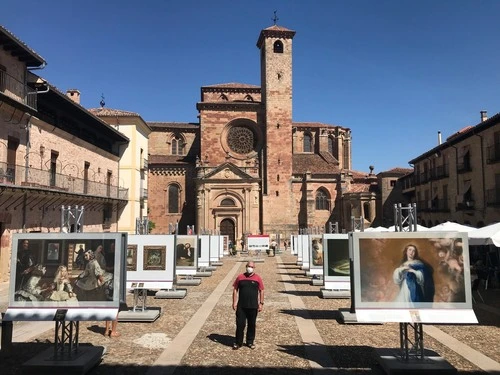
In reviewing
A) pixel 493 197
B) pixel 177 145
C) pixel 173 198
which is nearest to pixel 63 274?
pixel 493 197

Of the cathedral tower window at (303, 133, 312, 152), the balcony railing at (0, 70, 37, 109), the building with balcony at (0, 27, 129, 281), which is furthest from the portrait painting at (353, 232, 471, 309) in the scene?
the cathedral tower window at (303, 133, 312, 152)

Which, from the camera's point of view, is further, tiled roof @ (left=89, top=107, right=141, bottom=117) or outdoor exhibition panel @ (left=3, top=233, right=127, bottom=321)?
tiled roof @ (left=89, top=107, right=141, bottom=117)

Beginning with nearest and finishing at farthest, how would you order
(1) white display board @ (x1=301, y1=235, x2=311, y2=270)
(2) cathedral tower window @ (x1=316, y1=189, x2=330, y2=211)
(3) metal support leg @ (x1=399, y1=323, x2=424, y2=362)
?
(3) metal support leg @ (x1=399, y1=323, x2=424, y2=362)
(1) white display board @ (x1=301, y1=235, x2=311, y2=270)
(2) cathedral tower window @ (x1=316, y1=189, x2=330, y2=211)

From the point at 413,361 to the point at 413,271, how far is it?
136 cm

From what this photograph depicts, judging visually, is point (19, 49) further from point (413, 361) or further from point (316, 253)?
point (413, 361)

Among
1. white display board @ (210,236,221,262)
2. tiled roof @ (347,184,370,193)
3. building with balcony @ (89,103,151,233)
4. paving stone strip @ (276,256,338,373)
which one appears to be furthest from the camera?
tiled roof @ (347,184,370,193)

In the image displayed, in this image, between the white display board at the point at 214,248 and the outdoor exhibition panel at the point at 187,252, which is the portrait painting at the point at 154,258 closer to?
the outdoor exhibition panel at the point at 187,252

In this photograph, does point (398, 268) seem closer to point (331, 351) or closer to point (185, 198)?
point (331, 351)

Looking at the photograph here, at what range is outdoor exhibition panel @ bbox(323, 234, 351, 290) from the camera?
13.4 m

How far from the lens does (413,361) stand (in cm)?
643

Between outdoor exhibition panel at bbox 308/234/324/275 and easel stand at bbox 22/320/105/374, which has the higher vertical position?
outdoor exhibition panel at bbox 308/234/324/275

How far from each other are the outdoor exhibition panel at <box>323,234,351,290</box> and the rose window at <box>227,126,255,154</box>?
31.1 meters

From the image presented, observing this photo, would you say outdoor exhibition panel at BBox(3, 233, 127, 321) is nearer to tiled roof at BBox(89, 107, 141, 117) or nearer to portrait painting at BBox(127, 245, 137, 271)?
portrait painting at BBox(127, 245, 137, 271)

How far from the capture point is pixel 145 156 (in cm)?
3606
